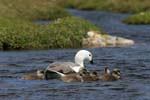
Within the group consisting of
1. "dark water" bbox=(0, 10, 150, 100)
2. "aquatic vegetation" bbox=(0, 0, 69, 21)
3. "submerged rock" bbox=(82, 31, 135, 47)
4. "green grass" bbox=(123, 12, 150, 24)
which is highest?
"aquatic vegetation" bbox=(0, 0, 69, 21)

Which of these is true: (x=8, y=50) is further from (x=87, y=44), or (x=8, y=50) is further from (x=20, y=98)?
(x=20, y=98)

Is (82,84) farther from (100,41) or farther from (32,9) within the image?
(32,9)

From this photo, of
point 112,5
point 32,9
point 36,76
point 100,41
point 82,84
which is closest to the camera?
point 82,84

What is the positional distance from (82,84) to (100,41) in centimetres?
1426

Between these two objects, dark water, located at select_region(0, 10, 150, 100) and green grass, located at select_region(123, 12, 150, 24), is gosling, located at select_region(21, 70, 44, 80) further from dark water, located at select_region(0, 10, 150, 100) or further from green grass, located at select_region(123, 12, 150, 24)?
green grass, located at select_region(123, 12, 150, 24)

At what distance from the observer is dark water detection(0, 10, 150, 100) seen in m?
21.9

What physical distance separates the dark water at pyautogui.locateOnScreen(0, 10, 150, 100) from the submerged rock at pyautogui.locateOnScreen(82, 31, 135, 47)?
0.99 meters

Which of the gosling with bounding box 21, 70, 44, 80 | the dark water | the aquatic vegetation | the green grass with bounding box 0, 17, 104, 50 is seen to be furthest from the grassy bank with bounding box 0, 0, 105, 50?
the aquatic vegetation

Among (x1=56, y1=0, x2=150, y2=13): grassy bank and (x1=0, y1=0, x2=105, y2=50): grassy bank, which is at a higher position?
(x1=56, y1=0, x2=150, y2=13): grassy bank

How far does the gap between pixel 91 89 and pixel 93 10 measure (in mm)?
57882

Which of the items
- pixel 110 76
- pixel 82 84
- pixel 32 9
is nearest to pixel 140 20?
pixel 32 9

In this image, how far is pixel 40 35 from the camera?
36.5 metres

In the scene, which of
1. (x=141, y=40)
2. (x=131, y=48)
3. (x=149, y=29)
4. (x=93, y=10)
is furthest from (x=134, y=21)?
(x=93, y=10)

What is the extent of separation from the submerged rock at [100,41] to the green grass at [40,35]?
13.2 inches
